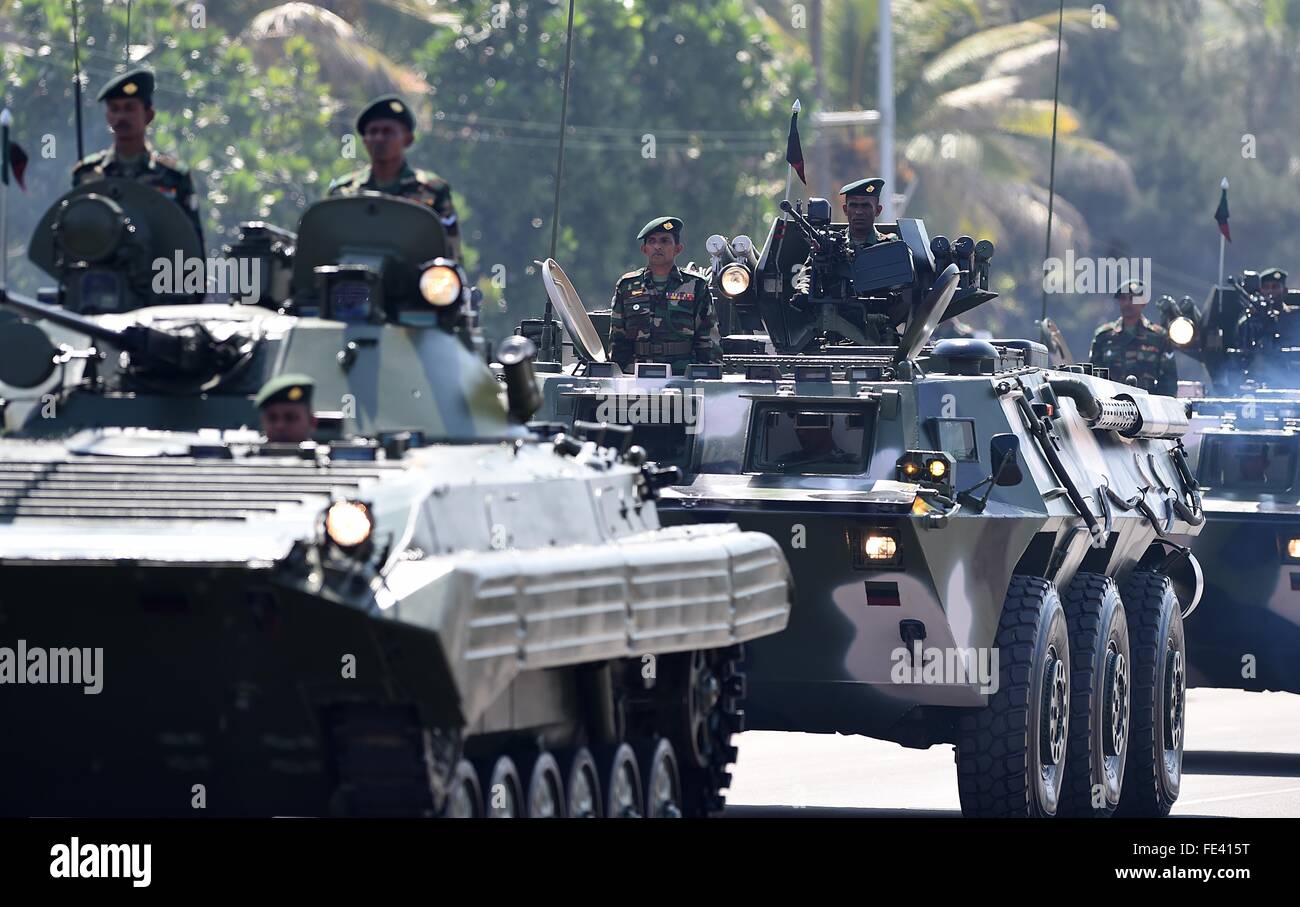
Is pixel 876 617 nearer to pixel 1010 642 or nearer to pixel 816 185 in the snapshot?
pixel 1010 642

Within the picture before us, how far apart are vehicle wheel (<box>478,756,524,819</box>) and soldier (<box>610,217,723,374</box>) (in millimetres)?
6374

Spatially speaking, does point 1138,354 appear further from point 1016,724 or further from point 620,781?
point 620,781

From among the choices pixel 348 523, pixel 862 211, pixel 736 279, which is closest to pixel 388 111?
pixel 348 523

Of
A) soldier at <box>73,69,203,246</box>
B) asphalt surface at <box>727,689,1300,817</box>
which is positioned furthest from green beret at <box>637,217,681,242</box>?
soldier at <box>73,69,203,246</box>

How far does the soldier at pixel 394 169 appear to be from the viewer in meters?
13.1

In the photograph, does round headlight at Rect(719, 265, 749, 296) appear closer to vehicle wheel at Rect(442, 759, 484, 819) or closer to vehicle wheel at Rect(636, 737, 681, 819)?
vehicle wheel at Rect(636, 737, 681, 819)

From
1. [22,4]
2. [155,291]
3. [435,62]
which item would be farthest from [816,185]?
[155,291]

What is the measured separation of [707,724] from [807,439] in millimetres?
2599

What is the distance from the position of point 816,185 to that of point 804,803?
2973cm

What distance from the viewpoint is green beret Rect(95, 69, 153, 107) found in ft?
43.9

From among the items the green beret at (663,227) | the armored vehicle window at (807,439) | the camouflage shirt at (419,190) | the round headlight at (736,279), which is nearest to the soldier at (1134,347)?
the round headlight at (736,279)
